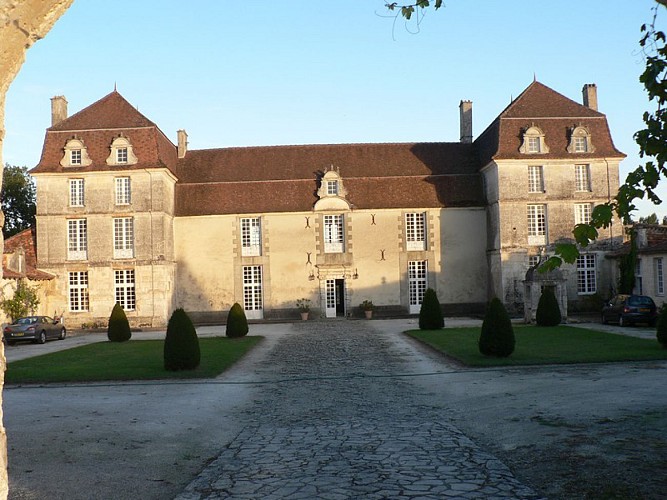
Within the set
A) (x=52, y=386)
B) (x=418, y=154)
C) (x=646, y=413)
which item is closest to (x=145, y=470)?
(x=646, y=413)

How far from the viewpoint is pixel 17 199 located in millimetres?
46438

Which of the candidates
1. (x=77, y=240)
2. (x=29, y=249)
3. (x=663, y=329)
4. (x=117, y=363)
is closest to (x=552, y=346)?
(x=663, y=329)

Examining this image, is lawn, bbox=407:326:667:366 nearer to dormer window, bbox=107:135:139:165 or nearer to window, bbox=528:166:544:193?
window, bbox=528:166:544:193

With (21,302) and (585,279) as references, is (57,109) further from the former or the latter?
(585,279)

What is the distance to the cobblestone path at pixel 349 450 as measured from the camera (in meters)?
5.86

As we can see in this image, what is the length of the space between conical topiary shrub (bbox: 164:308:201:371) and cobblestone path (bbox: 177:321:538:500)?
6.90 feet

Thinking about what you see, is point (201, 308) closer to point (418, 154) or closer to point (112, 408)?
point (418, 154)

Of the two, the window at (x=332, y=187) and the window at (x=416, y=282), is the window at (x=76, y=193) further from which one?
the window at (x=416, y=282)

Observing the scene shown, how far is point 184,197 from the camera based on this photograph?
34750 mm

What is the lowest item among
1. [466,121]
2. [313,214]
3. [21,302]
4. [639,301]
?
[639,301]

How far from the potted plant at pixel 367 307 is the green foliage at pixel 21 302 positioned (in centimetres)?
Answer: 1530

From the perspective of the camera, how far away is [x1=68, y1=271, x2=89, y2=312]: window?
1280 inches

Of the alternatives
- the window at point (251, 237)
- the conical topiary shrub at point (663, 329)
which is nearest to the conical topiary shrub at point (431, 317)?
the conical topiary shrub at point (663, 329)

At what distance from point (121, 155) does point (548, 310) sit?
2104 cm
